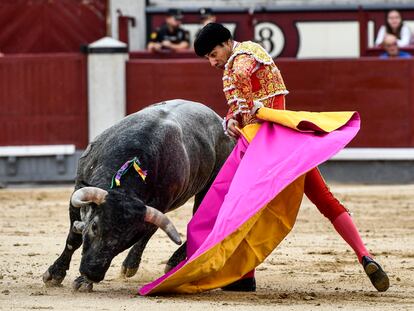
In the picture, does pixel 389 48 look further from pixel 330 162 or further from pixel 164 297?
pixel 164 297

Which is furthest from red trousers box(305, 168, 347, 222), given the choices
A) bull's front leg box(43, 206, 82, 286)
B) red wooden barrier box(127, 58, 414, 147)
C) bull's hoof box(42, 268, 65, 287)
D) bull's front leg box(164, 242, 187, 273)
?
red wooden barrier box(127, 58, 414, 147)

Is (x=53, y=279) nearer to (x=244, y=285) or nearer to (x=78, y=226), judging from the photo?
(x=78, y=226)

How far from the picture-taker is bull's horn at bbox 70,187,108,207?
5.56 meters

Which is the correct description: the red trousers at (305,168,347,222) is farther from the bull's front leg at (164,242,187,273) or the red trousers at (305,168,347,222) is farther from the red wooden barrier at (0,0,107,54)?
the red wooden barrier at (0,0,107,54)

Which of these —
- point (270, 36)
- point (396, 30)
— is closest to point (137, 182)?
point (396, 30)

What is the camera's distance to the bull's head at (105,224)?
5.55 m

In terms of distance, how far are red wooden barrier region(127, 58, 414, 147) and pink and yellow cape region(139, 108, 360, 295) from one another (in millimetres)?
6331

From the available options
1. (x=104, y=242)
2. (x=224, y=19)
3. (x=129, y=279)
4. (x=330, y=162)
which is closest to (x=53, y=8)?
(x=224, y=19)

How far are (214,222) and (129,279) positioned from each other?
95cm

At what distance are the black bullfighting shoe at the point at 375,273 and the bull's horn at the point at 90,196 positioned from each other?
1.16 m

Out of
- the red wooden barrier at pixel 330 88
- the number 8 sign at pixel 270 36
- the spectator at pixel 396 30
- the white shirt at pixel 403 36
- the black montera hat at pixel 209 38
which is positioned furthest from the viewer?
the number 8 sign at pixel 270 36

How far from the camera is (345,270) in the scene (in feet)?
22.3

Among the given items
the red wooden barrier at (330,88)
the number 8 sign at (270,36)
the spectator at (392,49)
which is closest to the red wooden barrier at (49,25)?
the number 8 sign at (270,36)

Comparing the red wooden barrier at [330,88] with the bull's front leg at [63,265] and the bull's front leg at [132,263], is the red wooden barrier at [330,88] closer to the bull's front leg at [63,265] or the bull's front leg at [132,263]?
the bull's front leg at [132,263]
